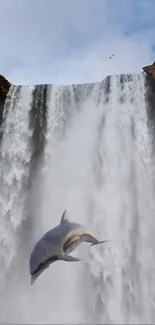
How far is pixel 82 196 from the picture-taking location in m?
18.2

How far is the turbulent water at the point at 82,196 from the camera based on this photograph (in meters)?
16.0

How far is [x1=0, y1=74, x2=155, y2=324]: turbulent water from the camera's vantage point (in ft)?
52.6

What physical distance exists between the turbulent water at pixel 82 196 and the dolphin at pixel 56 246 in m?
8.85

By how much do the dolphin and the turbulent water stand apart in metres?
8.85

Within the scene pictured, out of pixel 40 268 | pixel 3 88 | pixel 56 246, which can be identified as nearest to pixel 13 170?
pixel 3 88

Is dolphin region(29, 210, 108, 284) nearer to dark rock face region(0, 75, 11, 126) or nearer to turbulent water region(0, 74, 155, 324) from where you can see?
turbulent water region(0, 74, 155, 324)

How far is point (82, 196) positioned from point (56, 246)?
38.8 ft

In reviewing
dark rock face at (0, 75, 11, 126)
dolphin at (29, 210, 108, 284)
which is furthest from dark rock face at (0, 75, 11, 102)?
dolphin at (29, 210, 108, 284)

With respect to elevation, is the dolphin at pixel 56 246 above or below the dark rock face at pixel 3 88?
below

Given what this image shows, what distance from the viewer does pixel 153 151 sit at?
18.8m

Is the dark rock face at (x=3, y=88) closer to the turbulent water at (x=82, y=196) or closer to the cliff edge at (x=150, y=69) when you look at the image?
the turbulent water at (x=82, y=196)

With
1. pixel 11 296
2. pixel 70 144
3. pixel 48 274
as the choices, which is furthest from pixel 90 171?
pixel 11 296

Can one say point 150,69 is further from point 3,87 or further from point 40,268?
point 40,268

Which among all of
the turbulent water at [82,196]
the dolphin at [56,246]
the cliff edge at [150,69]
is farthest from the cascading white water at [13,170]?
the dolphin at [56,246]
